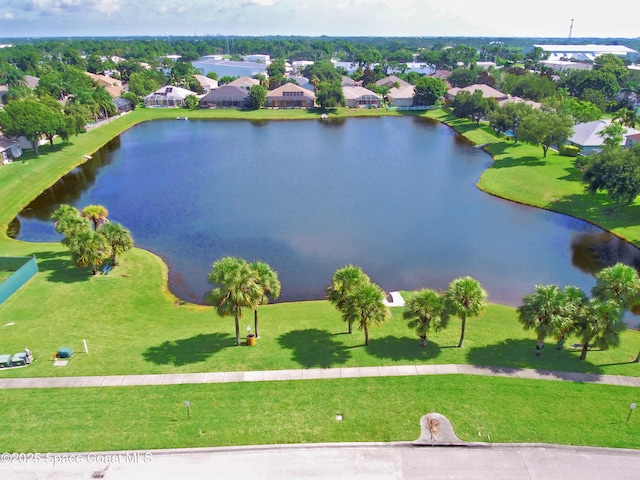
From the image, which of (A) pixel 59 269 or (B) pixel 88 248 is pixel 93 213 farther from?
(B) pixel 88 248

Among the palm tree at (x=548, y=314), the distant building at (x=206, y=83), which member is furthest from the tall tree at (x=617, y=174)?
the distant building at (x=206, y=83)

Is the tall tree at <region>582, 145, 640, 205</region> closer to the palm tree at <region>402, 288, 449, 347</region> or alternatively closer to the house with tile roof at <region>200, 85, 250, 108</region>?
the palm tree at <region>402, 288, 449, 347</region>

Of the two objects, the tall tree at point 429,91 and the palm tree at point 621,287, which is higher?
the tall tree at point 429,91

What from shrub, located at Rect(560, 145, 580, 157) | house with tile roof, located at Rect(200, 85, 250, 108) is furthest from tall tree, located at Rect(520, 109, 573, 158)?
house with tile roof, located at Rect(200, 85, 250, 108)

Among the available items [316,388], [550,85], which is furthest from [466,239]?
[550,85]

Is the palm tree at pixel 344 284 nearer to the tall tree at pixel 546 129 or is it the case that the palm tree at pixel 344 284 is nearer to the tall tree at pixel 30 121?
the tall tree at pixel 546 129

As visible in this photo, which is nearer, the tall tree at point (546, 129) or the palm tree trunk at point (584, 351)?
→ the palm tree trunk at point (584, 351)

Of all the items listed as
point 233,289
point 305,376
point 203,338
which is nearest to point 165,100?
point 203,338
